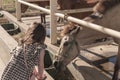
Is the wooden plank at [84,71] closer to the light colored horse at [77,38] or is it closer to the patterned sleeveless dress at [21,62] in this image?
the light colored horse at [77,38]

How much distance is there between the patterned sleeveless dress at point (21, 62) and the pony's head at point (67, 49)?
99 centimetres

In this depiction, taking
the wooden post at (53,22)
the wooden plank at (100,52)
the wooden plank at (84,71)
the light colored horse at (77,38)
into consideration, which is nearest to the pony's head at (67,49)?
the light colored horse at (77,38)

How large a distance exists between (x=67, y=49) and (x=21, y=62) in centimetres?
116

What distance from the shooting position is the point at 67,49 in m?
3.93

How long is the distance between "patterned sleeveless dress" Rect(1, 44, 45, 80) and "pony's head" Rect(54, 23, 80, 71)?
3.24 ft

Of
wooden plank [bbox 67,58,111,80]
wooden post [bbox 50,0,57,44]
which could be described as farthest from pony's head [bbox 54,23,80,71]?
wooden post [bbox 50,0,57,44]

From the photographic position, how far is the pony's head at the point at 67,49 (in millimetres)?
3879

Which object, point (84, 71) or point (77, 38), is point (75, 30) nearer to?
point (77, 38)

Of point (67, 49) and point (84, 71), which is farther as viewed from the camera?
point (84, 71)

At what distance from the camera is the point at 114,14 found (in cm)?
411

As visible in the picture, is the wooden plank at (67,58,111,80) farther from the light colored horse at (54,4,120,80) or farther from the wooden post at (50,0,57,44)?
the wooden post at (50,0,57,44)

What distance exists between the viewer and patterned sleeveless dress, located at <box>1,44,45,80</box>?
9.41 feet

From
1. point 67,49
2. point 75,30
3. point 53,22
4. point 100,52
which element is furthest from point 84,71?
point 100,52

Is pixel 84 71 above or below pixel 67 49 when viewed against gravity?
below
